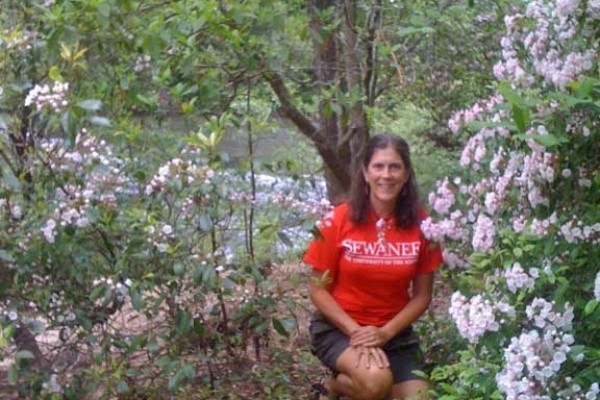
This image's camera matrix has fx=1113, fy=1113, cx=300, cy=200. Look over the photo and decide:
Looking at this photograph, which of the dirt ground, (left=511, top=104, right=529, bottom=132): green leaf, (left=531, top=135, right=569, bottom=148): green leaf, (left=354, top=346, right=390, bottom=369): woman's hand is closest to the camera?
(left=511, top=104, right=529, bottom=132): green leaf

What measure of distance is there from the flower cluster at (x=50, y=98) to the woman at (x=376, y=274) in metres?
1.15

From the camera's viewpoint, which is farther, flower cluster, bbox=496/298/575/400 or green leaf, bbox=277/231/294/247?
green leaf, bbox=277/231/294/247

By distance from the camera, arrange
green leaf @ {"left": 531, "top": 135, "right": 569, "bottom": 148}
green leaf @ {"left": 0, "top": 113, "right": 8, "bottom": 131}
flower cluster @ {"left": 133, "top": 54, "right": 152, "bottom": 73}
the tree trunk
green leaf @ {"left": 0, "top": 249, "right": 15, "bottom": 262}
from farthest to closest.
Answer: the tree trunk, flower cluster @ {"left": 133, "top": 54, "right": 152, "bottom": 73}, green leaf @ {"left": 0, "top": 249, "right": 15, "bottom": 262}, green leaf @ {"left": 0, "top": 113, "right": 8, "bottom": 131}, green leaf @ {"left": 531, "top": 135, "right": 569, "bottom": 148}

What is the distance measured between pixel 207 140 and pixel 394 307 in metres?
1.07

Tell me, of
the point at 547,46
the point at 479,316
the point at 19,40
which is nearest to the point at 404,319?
the point at 479,316

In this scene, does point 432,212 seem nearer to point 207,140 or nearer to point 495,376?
point 207,140

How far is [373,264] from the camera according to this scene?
14.6 feet

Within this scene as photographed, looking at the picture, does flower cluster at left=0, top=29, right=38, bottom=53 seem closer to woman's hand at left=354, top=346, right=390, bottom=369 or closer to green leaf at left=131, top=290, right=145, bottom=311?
green leaf at left=131, top=290, right=145, bottom=311

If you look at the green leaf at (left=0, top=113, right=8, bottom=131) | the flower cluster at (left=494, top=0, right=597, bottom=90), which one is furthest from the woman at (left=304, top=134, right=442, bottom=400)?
the green leaf at (left=0, top=113, right=8, bottom=131)

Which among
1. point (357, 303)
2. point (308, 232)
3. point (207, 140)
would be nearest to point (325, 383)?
point (357, 303)

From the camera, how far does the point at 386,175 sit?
4.38 m

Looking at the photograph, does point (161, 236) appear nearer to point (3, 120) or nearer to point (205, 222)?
point (205, 222)

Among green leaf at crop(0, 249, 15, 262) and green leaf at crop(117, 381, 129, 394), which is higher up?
green leaf at crop(0, 249, 15, 262)

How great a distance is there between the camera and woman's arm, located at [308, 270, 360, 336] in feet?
14.7
